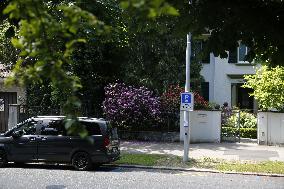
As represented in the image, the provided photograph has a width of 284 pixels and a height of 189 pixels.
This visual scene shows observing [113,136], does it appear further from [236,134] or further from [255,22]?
[255,22]

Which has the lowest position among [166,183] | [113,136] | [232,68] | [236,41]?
[166,183]

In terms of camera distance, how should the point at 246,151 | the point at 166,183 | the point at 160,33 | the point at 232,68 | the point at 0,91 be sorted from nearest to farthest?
1. the point at 160,33
2. the point at 166,183
3. the point at 246,151
4. the point at 0,91
5. the point at 232,68

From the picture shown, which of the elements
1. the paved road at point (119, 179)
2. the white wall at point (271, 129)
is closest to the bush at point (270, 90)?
the white wall at point (271, 129)

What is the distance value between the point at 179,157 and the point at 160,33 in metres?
10.9

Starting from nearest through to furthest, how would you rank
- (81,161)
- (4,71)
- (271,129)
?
(81,161) → (271,129) → (4,71)

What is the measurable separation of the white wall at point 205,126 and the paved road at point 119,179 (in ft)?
22.7

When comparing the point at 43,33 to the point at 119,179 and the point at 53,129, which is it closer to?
the point at 119,179

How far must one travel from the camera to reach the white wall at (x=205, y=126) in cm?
2147

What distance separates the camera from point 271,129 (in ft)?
68.8

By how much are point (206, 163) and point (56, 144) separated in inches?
196

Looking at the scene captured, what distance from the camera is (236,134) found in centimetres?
2225

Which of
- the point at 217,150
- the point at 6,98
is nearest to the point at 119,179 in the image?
the point at 217,150

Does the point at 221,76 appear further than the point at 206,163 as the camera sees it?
Yes

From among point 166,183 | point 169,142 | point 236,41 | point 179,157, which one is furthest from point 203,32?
point 169,142
